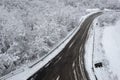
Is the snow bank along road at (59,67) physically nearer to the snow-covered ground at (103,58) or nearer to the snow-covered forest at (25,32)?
the snow-covered ground at (103,58)

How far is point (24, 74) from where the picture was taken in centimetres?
2098

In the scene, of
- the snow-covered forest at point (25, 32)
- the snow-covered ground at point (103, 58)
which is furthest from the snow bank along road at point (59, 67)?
the snow-covered forest at point (25, 32)

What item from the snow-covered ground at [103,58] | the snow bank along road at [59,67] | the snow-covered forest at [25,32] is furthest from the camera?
the snow-covered ground at [103,58]

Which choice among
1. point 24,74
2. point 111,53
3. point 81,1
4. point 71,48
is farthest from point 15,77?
point 81,1

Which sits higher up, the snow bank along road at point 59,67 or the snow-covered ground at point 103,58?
the snow bank along road at point 59,67

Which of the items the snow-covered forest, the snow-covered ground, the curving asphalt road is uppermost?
the snow-covered forest

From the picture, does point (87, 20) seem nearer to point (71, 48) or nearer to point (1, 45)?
point (71, 48)

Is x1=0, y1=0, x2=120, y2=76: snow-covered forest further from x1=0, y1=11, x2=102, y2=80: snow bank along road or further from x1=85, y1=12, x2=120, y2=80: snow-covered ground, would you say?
x1=85, y1=12, x2=120, y2=80: snow-covered ground

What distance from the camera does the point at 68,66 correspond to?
23766mm

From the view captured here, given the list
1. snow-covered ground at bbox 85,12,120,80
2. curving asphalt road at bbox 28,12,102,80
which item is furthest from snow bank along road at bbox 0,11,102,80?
snow-covered ground at bbox 85,12,120,80

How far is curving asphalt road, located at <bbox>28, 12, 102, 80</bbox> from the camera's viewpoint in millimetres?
20672

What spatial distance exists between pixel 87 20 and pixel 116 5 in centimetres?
3772

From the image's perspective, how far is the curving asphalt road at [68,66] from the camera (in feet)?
67.8

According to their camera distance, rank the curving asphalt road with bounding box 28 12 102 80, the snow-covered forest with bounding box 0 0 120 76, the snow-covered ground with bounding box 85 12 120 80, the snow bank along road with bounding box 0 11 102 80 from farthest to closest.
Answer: the snow-covered ground with bounding box 85 12 120 80
the snow-covered forest with bounding box 0 0 120 76
the curving asphalt road with bounding box 28 12 102 80
the snow bank along road with bounding box 0 11 102 80
